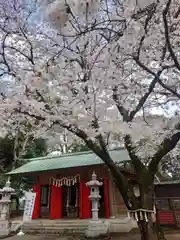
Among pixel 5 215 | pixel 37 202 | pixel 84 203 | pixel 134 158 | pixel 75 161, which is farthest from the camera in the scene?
Answer: pixel 37 202

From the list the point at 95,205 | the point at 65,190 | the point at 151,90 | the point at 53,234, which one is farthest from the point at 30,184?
the point at 151,90

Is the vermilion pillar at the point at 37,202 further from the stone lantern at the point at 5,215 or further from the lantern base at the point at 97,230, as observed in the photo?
the lantern base at the point at 97,230

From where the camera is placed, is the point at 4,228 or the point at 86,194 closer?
the point at 4,228

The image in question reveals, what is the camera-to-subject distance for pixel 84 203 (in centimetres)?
1094

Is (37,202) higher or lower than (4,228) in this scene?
higher

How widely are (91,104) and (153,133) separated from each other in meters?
1.79

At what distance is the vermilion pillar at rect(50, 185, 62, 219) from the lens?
1123 centimetres

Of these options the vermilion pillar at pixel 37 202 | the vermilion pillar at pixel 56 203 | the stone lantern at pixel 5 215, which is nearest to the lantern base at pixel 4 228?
the stone lantern at pixel 5 215

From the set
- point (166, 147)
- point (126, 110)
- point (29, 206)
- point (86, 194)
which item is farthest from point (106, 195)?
point (166, 147)

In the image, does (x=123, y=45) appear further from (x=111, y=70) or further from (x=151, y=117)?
(x=151, y=117)

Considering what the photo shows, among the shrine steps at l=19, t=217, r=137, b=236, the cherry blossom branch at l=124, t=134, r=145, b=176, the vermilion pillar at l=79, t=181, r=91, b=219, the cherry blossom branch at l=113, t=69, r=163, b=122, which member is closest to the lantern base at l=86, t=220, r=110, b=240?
the shrine steps at l=19, t=217, r=137, b=236

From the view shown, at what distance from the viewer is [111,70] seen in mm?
4691

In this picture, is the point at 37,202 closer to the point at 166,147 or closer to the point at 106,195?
the point at 106,195

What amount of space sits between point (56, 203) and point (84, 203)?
1.48 metres
